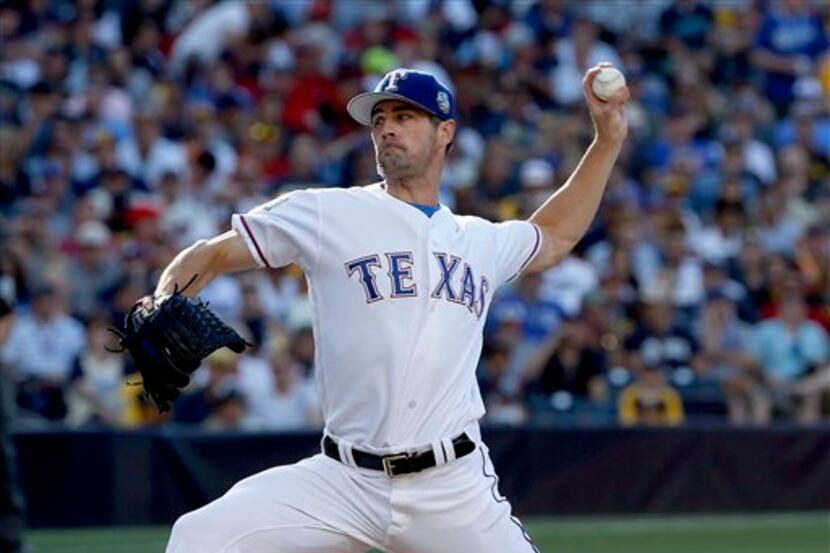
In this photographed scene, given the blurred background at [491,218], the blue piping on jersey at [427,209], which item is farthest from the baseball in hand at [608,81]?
the blurred background at [491,218]

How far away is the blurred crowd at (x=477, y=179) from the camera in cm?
1284

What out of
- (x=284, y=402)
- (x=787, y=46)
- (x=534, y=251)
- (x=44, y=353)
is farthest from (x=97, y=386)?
(x=787, y=46)

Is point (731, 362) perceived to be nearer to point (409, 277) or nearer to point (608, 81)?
point (608, 81)

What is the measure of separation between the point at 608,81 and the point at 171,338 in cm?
185

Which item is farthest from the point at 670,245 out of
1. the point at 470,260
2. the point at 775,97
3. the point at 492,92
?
the point at 470,260

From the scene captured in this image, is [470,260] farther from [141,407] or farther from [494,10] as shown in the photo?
[494,10]

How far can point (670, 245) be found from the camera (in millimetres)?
14867

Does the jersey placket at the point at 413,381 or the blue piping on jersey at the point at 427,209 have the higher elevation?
the blue piping on jersey at the point at 427,209

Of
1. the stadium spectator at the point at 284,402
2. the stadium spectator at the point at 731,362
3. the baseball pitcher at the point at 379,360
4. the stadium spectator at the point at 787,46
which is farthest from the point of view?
the stadium spectator at the point at 787,46

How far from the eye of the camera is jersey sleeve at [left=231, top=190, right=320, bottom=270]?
5.74 metres

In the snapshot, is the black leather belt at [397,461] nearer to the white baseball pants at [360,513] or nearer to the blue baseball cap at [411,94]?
the white baseball pants at [360,513]

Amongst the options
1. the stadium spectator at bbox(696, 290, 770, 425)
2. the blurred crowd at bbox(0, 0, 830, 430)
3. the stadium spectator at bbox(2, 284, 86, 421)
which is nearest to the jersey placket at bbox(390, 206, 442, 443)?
the blurred crowd at bbox(0, 0, 830, 430)

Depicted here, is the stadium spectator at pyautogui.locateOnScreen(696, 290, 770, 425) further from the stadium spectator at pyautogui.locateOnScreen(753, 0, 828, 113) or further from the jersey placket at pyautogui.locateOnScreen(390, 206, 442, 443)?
the jersey placket at pyautogui.locateOnScreen(390, 206, 442, 443)

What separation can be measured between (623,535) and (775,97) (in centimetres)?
731
